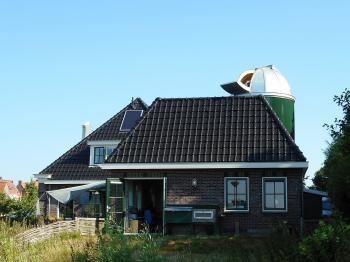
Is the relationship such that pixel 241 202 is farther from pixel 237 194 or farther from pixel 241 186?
pixel 241 186

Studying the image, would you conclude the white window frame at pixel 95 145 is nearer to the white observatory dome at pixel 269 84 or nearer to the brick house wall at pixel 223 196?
the white observatory dome at pixel 269 84

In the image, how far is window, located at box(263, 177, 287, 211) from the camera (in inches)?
927

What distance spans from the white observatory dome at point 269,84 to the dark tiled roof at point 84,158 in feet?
24.4

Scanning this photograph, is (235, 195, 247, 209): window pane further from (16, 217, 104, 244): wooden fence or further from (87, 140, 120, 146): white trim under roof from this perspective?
(87, 140, 120, 146): white trim under roof

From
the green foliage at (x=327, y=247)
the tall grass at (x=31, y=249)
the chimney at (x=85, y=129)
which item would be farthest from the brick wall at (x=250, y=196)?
the chimney at (x=85, y=129)

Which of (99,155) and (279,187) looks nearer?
(279,187)

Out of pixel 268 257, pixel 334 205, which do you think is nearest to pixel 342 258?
pixel 268 257

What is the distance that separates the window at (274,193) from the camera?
2355cm

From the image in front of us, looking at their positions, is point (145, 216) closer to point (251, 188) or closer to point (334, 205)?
point (251, 188)

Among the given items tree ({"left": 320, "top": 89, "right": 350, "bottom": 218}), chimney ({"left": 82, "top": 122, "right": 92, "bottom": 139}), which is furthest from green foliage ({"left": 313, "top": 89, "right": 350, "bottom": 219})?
chimney ({"left": 82, "top": 122, "right": 92, "bottom": 139})

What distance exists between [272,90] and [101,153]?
36.3 ft

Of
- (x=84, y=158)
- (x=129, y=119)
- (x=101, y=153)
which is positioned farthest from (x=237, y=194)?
(x=84, y=158)

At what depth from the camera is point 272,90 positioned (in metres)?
31.3

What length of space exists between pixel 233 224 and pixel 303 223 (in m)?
2.83
